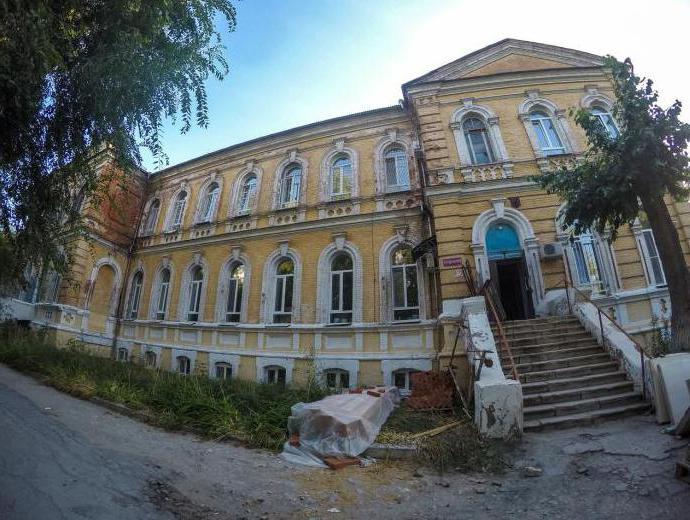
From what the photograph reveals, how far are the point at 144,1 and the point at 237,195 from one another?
10.7 metres

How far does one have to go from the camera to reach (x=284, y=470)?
4.66 m

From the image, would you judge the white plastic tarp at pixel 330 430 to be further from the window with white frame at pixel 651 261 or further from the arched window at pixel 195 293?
the arched window at pixel 195 293

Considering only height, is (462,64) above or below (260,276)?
above

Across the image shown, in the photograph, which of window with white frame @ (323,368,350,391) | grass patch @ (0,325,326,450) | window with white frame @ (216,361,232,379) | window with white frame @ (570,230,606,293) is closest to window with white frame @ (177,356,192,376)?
window with white frame @ (216,361,232,379)

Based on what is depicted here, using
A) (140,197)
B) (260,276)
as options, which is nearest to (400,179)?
(260,276)

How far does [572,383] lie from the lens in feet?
21.4

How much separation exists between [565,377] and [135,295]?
1667cm

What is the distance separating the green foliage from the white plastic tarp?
5.84m

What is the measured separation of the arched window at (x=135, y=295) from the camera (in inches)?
602

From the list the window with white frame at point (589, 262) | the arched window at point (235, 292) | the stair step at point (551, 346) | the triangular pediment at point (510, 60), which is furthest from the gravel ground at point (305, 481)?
the triangular pediment at point (510, 60)

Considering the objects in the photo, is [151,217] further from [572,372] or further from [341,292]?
[572,372]

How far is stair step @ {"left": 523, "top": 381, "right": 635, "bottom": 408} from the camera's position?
618 cm

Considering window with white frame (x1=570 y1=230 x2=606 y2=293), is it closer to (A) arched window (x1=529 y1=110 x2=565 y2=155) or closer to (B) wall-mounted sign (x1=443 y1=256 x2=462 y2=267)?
(A) arched window (x1=529 y1=110 x2=565 y2=155)

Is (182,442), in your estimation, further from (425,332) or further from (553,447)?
(425,332)
